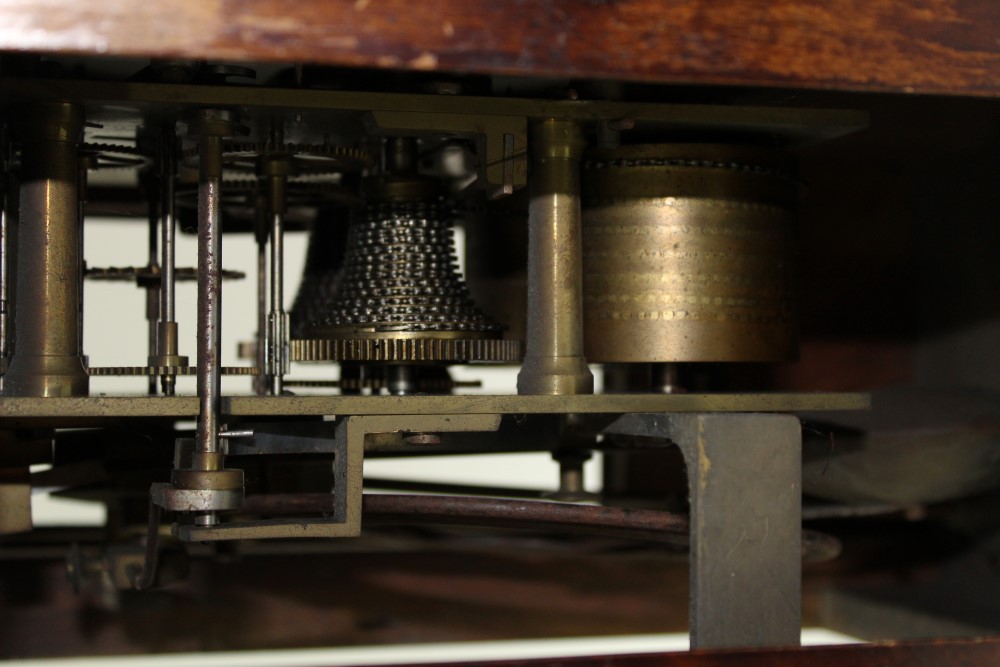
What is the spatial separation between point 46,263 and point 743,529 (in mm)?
744

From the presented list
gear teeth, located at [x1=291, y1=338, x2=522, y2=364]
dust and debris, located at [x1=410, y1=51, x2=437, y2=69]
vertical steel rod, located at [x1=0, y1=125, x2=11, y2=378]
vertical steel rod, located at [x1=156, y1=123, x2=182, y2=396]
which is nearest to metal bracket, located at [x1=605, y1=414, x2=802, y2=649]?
gear teeth, located at [x1=291, y1=338, x2=522, y2=364]

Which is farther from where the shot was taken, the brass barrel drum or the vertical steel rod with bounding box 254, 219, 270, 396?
the vertical steel rod with bounding box 254, 219, 270, 396

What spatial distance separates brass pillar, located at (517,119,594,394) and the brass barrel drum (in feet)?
0.35

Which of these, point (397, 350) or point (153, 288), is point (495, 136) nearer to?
point (397, 350)

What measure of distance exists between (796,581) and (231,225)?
1.23 meters

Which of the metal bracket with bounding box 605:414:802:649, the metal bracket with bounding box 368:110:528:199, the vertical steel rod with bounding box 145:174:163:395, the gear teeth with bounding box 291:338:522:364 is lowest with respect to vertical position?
the metal bracket with bounding box 605:414:802:649

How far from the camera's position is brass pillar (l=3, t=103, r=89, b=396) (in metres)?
1.28

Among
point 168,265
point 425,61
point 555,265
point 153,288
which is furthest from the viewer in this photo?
point 153,288

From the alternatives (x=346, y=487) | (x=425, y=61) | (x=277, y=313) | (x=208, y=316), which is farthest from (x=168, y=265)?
(x=425, y=61)

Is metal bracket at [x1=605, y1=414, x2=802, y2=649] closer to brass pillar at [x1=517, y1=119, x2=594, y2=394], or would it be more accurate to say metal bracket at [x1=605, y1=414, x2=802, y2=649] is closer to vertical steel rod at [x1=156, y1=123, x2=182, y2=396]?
brass pillar at [x1=517, y1=119, x2=594, y2=394]

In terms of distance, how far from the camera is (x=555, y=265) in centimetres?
138

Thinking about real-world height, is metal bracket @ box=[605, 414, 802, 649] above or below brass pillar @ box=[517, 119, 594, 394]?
below

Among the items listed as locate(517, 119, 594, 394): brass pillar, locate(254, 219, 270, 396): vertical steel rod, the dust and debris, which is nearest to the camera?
the dust and debris

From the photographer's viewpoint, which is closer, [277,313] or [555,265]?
[555,265]
